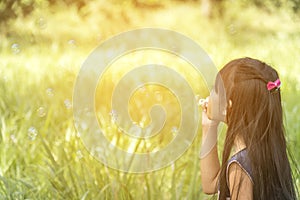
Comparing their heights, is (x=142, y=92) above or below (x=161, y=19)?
below

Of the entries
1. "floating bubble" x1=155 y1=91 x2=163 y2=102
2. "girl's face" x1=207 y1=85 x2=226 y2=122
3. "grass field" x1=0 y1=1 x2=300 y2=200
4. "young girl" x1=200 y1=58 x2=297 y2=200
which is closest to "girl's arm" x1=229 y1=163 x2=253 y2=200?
"young girl" x1=200 y1=58 x2=297 y2=200

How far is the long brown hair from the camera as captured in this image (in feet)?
7.32

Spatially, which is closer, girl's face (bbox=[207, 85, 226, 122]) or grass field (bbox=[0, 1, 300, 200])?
girl's face (bbox=[207, 85, 226, 122])

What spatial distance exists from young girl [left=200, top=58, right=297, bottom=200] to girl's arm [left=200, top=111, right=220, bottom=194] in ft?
0.49

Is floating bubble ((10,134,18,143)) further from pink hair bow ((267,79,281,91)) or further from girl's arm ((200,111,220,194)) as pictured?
pink hair bow ((267,79,281,91))

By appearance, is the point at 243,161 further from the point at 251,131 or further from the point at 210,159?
the point at 210,159

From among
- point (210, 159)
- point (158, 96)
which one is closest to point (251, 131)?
point (210, 159)

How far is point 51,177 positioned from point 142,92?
172 cm

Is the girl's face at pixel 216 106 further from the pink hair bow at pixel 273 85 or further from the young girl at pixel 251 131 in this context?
the pink hair bow at pixel 273 85

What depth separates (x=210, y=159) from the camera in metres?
2.48

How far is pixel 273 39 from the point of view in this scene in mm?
7543

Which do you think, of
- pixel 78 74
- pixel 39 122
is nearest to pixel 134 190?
pixel 39 122

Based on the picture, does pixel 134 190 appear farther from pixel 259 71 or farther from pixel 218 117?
pixel 259 71

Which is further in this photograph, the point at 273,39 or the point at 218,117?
the point at 273,39
